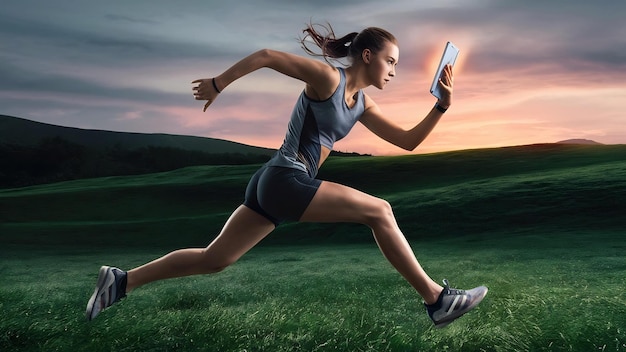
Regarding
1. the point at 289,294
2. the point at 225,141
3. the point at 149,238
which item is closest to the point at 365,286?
the point at 289,294

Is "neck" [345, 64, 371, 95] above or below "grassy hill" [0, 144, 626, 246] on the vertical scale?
above

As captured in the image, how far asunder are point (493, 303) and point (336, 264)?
255 inches

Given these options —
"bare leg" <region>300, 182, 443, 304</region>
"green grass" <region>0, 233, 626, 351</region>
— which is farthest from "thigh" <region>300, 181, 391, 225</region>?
"green grass" <region>0, 233, 626, 351</region>

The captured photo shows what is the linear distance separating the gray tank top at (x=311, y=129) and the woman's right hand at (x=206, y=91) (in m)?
0.75

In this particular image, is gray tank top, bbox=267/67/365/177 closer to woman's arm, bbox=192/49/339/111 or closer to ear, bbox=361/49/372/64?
woman's arm, bbox=192/49/339/111

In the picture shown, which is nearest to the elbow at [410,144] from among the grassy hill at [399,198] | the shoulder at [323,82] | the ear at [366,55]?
the ear at [366,55]

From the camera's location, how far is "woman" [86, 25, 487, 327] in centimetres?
568

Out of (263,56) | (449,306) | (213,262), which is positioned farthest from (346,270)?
(263,56)

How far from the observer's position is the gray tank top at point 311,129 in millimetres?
5797

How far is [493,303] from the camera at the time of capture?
805cm

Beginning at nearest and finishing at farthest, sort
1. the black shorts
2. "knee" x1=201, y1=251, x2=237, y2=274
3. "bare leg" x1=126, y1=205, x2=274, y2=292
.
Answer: the black shorts → "bare leg" x1=126, y1=205, x2=274, y2=292 → "knee" x1=201, y1=251, x2=237, y2=274

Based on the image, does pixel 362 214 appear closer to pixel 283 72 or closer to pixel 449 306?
pixel 449 306

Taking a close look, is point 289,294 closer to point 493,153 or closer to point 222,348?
point 222,348

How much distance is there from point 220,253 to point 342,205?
1180 millimetres
